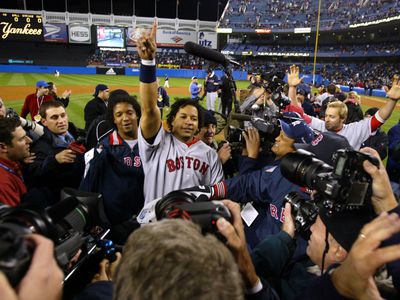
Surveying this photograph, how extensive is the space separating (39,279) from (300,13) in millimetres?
53989

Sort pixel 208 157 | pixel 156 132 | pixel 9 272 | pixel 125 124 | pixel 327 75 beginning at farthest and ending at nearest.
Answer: pixel 327 75 < pixel 125 124 < pixel 208 157 < pixel 156 132 < pixel 9 272

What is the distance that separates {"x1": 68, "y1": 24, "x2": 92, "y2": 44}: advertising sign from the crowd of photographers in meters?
45.7

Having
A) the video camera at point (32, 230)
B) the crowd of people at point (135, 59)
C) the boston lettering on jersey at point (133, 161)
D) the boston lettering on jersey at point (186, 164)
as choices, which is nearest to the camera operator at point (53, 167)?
the boston lettering on jersey at point (133, 161)

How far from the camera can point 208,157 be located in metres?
2.83

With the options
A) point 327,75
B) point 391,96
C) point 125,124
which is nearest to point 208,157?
point 125,124

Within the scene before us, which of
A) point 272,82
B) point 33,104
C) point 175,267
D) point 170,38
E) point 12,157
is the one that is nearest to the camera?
point 175,267

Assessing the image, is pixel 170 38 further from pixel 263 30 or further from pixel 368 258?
pixel 368 258

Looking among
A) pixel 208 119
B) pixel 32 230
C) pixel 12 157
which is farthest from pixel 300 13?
pixel 32 230

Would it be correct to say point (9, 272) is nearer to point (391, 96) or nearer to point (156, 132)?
point (156, 132)

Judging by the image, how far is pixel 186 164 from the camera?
2703mm

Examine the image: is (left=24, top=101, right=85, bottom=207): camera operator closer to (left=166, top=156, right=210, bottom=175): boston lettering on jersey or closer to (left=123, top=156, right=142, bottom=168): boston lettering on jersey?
(left=123, top=156, right=142, bottom=168): boston lettering on jersey

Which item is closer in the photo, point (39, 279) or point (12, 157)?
point (39, 279)

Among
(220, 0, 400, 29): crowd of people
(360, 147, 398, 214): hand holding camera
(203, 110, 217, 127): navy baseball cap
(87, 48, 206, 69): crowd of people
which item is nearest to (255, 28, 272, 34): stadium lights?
(220, 0, 400, 29): crowd of people

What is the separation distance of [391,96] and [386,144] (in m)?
1.55
